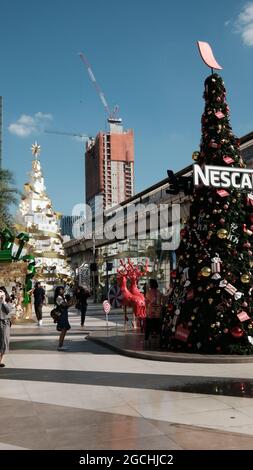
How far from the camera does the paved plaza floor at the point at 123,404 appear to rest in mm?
5281

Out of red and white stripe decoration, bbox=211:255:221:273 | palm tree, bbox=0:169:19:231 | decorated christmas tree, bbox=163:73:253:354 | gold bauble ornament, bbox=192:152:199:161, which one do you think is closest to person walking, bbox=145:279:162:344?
decorated christmas tree, bbox=163:73:253:354

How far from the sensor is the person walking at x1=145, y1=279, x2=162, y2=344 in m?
13.6

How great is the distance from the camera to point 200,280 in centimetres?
1135

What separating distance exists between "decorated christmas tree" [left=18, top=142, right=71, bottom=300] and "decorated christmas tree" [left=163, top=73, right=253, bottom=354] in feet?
115

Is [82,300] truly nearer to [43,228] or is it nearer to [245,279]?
[245,279]

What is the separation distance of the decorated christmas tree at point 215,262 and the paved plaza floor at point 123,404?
92 cm

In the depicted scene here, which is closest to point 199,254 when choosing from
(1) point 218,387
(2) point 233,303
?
(2) point 233,303

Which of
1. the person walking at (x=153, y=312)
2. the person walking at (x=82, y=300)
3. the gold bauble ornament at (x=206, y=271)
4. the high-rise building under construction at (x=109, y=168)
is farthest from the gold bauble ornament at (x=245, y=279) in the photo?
the high-rise building under construction at (x=109, y=168)

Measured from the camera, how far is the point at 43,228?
1900 inches

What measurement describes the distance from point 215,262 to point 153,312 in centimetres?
315

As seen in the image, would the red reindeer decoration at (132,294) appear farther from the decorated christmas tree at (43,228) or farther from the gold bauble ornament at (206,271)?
the decorated christmas tree at (43,228)

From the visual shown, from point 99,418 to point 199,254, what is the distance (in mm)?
6028

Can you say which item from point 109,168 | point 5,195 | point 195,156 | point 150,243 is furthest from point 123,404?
point 109,168
